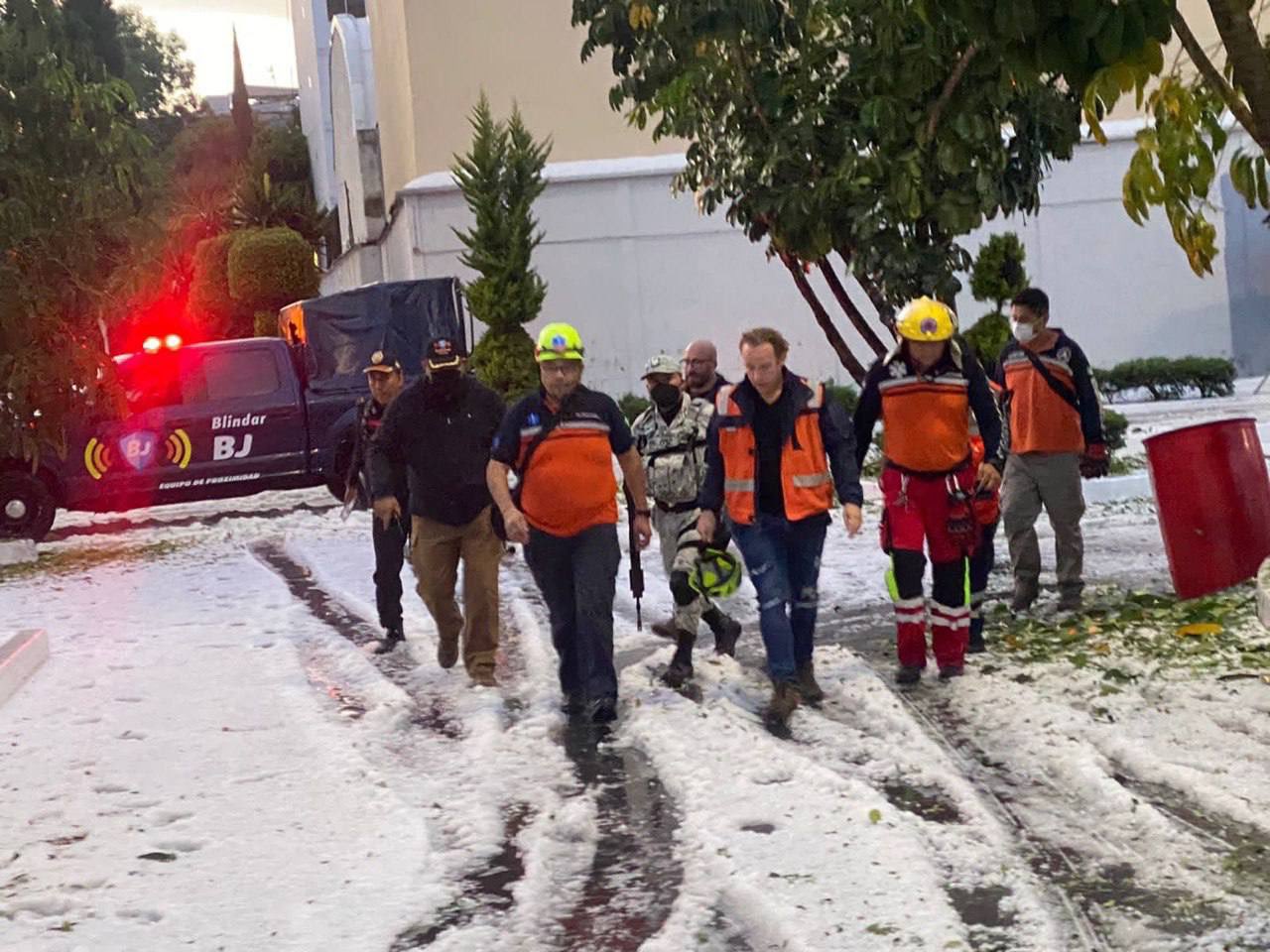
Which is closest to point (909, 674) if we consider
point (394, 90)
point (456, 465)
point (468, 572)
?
point (468, 572)

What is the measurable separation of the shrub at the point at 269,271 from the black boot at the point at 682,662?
3116cm

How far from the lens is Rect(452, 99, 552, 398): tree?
24.2 metres

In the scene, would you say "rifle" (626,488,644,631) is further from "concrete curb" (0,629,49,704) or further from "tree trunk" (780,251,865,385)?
"tree trunk" (780,251,865,385)

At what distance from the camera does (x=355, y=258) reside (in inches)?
1384

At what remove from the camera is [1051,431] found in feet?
32.6

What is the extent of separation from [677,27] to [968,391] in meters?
5.23

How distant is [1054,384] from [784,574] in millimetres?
2450

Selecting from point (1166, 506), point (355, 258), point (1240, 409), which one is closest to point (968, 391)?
point (1166, 506)

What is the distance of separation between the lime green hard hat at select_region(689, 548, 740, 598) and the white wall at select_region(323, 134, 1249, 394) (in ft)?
59.8

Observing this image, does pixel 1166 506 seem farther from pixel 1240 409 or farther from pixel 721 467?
pixel 1240 409

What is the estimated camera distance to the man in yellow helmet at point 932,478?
852cm

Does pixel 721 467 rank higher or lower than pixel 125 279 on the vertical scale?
lower

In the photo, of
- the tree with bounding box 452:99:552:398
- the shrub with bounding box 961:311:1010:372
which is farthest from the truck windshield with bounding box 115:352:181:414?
the shrub with bounding box 961:311:1010:372

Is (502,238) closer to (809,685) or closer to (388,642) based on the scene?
(388,642)
